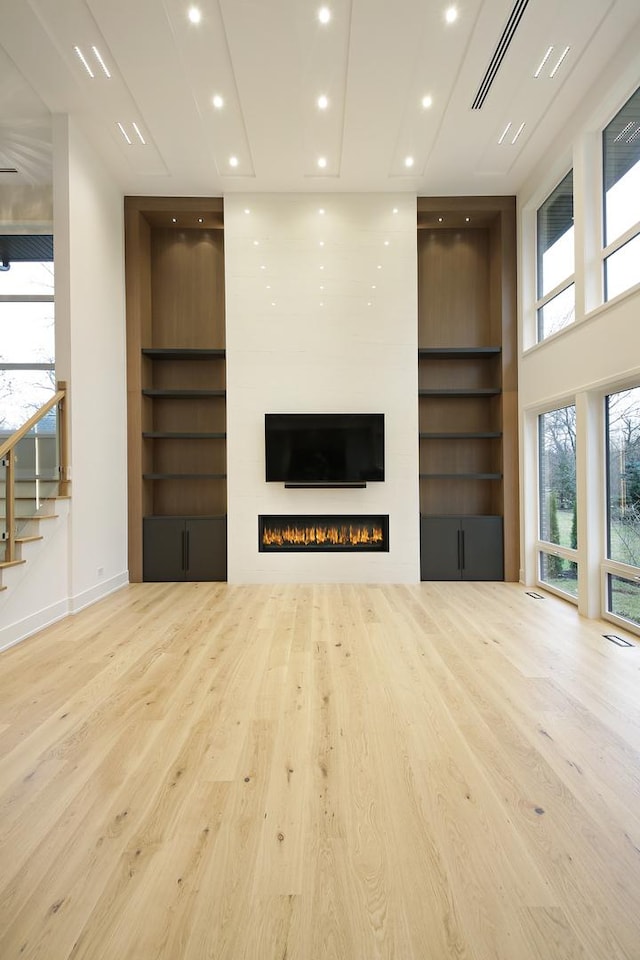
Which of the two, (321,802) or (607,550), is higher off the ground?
(607,550)

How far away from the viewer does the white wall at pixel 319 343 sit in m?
5.79

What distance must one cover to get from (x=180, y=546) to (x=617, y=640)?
4.32 meters

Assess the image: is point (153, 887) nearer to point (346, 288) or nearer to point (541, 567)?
point (541, 567)

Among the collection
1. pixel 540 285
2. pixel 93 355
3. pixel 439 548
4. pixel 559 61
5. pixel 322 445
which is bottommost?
pixel 439 548

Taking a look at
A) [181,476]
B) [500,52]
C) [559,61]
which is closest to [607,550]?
[559,61]

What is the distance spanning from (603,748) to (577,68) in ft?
15.4

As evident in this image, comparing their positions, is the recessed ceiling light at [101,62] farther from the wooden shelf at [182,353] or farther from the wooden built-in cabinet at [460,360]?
the wooden built-in cabinet at [460,360]

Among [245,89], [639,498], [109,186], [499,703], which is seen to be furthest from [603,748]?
[109,186]

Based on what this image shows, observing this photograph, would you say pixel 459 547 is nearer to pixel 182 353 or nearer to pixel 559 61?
pixel 182 353

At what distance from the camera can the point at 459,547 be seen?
5.84m

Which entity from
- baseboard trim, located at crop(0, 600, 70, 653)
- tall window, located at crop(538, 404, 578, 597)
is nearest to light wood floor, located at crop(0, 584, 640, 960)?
baseboard trim, located at crop(0, 600, 70, 653)

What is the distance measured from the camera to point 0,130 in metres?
4.77

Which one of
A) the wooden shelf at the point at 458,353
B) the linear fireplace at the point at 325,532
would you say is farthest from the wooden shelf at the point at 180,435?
the wooden shelf at the point at 458,353

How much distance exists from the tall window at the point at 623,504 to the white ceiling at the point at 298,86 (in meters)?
2.62
